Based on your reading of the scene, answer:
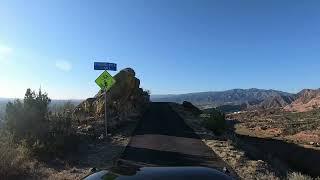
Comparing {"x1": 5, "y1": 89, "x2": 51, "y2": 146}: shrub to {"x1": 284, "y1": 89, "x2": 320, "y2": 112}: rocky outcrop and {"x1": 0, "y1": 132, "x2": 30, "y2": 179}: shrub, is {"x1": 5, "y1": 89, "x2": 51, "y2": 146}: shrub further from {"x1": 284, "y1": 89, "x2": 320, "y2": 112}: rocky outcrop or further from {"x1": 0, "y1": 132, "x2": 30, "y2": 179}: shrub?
{"x1": 284, "y1": 89, "x2": 320, "y2": 112}: rocky outcrop

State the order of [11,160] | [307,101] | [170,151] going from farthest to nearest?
1. [307,101]
2. [170,151]
3. [11,160]

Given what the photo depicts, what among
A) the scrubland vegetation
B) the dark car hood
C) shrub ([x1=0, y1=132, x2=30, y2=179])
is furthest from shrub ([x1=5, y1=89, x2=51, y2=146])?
the dark car hood

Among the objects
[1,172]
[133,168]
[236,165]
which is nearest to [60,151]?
[1,172]

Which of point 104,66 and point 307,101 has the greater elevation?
point 104,66

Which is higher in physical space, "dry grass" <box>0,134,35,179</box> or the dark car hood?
the dark car hood

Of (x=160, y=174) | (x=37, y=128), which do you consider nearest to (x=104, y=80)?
(x=37, y=128)

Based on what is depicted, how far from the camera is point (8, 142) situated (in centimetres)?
1562

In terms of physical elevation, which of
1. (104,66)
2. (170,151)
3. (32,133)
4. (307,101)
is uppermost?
(104,66)

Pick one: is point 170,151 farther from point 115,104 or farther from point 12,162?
point 115,104

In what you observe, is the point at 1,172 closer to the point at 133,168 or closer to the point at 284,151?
the point at 133,168

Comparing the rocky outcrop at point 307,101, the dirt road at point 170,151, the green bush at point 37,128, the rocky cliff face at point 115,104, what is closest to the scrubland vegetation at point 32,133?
the green bush at point 37,128

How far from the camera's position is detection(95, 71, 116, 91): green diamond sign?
79.1ft

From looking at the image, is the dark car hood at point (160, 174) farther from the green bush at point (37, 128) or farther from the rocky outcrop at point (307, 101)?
the rocky outcrop at point (307, 101)

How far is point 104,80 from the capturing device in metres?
24.1
